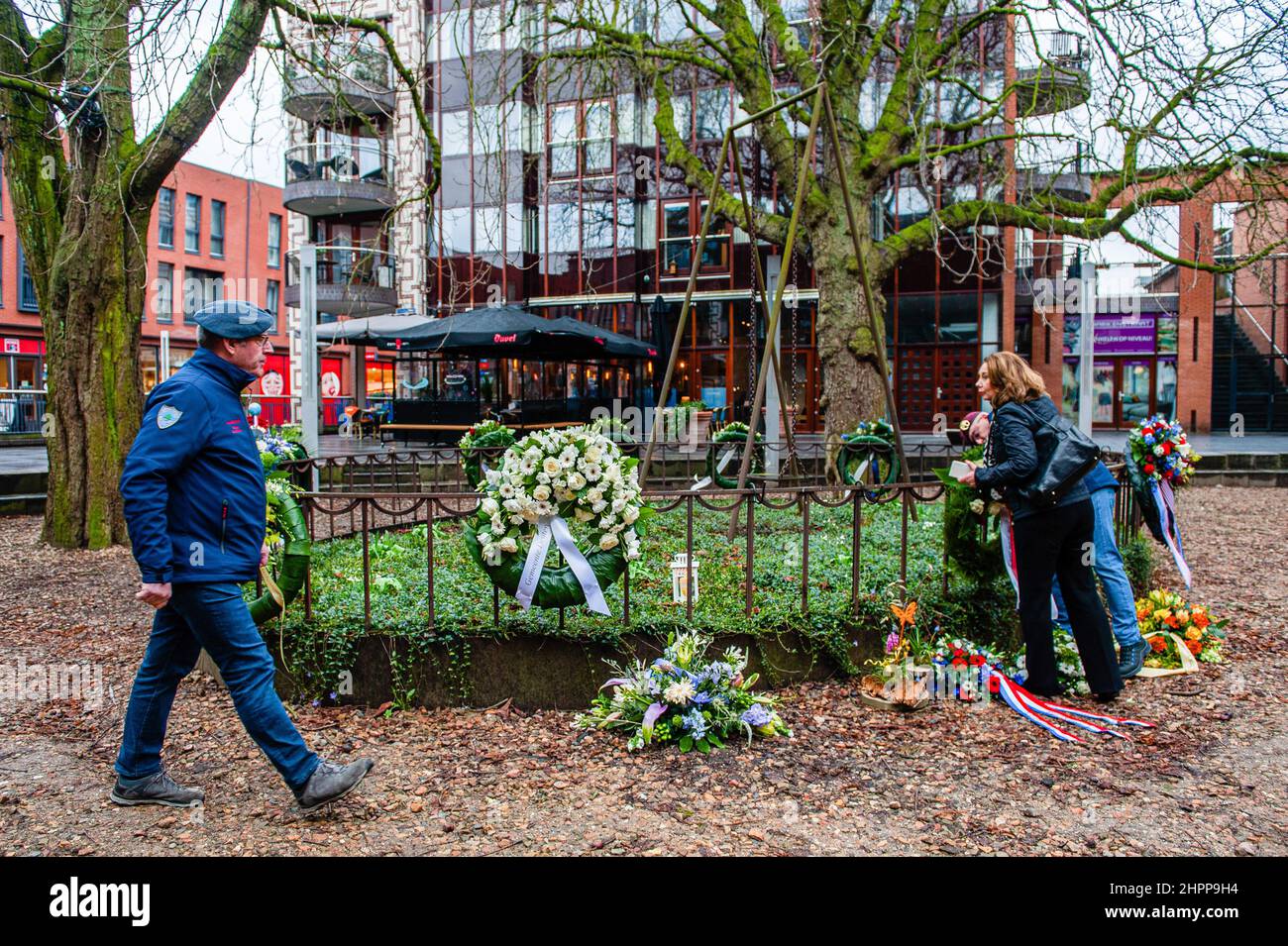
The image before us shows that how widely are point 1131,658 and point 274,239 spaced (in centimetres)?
4571

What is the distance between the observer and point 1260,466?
16.4 m

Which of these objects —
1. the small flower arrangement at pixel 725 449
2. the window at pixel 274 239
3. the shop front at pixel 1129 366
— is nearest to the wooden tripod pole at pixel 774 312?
the small flower arrangement at pixel 725 449

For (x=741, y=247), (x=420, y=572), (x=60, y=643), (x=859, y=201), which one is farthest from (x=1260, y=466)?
(x=60, y=643)

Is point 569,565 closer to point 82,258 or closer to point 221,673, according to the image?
point 221,673

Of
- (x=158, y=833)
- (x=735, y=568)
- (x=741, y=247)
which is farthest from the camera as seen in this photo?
(x=741, y=247)

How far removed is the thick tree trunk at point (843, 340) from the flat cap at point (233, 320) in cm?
779

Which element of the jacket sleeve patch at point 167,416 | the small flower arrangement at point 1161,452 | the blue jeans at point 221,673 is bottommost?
the blue jeans at point 221,673

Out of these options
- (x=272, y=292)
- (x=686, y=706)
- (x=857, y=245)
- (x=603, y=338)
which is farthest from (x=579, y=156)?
(x=272, y=292)

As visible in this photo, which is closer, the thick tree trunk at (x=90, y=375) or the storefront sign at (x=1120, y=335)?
the thick tree trunk at (x=90, y=375)

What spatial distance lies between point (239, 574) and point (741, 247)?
22503 millimetres

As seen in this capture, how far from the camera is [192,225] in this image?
40.2 m

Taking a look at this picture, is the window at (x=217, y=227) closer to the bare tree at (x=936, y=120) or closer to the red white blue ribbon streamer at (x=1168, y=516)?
the bare tree at (x=936, y=120)

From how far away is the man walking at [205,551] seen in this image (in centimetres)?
335
